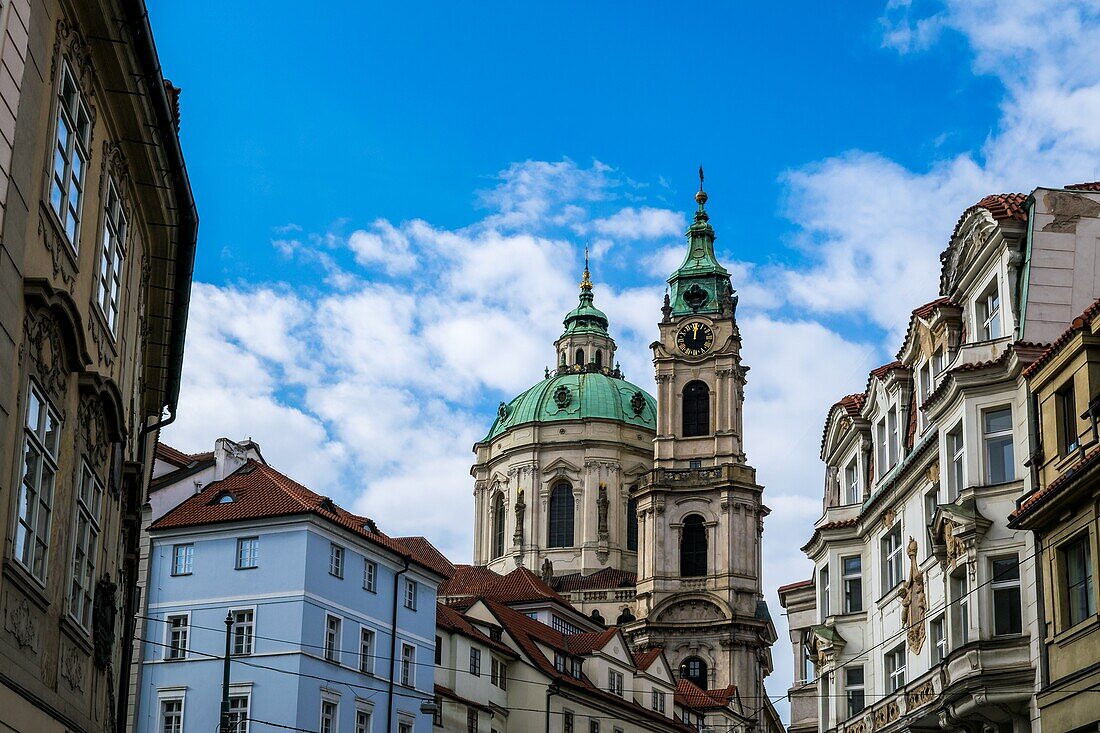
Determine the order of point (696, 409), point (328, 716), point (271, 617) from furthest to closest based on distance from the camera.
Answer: point (696, 409), point (328, 716), point (271, 617)

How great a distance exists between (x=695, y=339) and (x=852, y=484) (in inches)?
3276

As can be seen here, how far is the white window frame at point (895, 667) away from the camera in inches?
1470

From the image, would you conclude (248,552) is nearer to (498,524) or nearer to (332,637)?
(332,637)

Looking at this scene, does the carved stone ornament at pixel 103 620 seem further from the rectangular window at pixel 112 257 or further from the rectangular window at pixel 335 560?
the rectangular window at pixel 335 560

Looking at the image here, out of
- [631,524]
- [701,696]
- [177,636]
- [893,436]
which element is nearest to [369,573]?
[177,636]

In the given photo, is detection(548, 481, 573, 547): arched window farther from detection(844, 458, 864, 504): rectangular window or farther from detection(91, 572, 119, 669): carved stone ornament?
detection(91, 572, 119, 669): carved stone ornament

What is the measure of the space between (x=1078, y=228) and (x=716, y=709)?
76.3 m

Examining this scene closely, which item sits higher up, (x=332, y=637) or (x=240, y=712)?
(x=332, y=637)

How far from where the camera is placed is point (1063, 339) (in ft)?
90.8

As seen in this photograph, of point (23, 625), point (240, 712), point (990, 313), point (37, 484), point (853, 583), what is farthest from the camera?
point (240, 712)

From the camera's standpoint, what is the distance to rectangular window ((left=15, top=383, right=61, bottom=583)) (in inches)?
668

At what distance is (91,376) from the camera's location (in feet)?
65.7

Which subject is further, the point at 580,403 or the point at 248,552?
the point at 580,403

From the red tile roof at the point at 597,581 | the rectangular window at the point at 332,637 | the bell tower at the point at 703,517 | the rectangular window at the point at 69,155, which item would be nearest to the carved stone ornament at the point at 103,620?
the rectangular window at the point at 69,155
